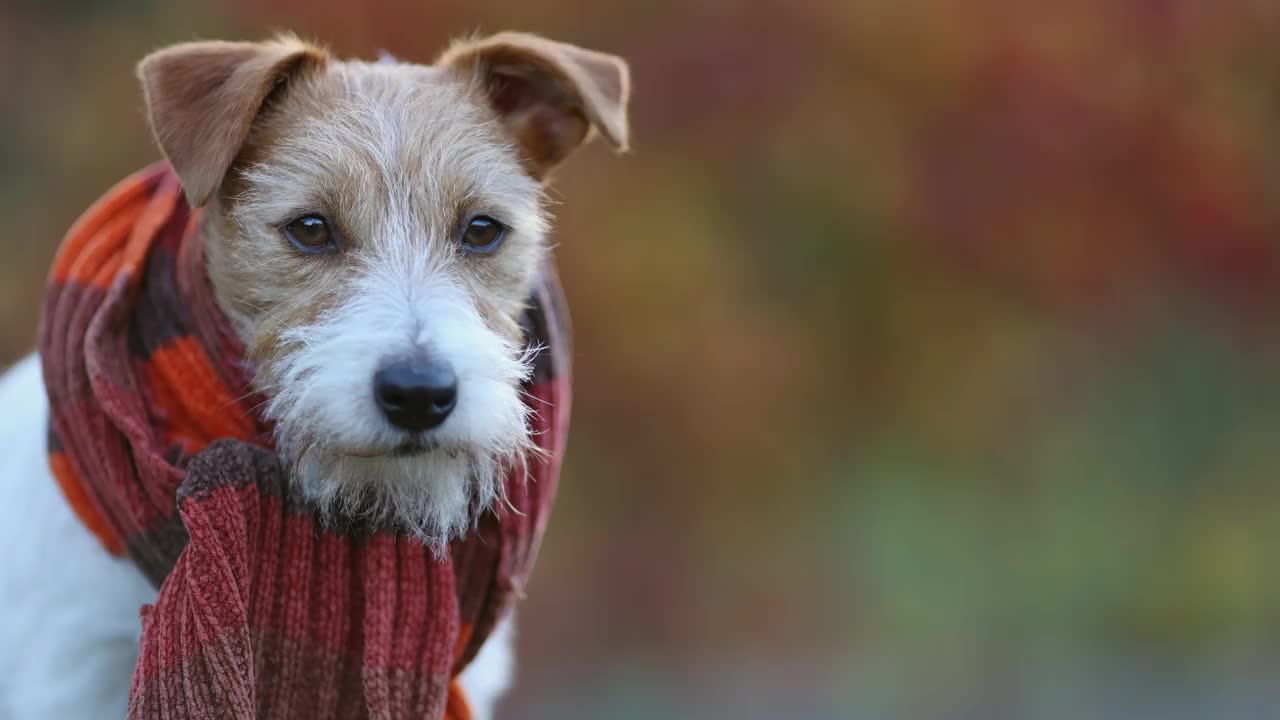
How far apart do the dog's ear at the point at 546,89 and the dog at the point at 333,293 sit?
2cm

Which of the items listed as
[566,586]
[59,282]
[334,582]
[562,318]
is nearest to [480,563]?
[334,582]

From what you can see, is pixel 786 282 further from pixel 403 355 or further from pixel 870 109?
pixel 403 355

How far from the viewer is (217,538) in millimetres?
2715

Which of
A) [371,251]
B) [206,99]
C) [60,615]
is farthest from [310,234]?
[60,615]

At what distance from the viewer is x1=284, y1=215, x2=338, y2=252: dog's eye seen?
2.90 m

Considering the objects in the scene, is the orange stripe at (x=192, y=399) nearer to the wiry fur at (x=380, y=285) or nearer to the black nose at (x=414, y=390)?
the wiry fur at (x=380, y=285)

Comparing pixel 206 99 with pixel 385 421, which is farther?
pixel 206 99

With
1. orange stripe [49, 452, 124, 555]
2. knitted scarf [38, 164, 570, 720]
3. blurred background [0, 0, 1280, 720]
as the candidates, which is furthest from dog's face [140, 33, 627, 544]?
blurred background [0, 0, 1280, 720]

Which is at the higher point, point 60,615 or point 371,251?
point 371,251

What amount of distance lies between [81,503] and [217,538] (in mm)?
533

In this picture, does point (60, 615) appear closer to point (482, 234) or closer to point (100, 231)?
point (100, 231)

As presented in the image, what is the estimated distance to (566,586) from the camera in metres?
7.25

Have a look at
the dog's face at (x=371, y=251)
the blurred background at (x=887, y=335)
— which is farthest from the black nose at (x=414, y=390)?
the blurred background at (x=887, y=335)

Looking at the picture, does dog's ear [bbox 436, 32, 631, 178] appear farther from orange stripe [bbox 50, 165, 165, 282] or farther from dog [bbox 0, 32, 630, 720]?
orange stripe [bbox 50, 165, 165, 282]
